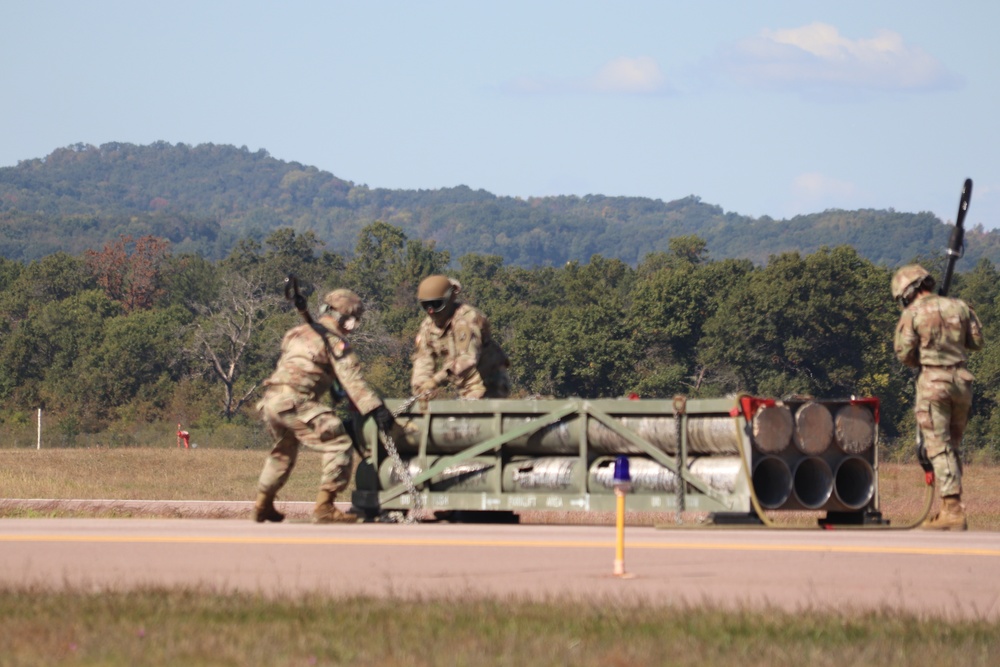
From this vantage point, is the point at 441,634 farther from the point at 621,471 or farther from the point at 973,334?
the point at 973,334

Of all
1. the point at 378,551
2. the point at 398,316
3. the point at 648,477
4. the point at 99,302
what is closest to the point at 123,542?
the point at 378,551

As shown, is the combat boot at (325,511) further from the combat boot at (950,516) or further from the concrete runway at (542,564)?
the combat boot at (950,516)

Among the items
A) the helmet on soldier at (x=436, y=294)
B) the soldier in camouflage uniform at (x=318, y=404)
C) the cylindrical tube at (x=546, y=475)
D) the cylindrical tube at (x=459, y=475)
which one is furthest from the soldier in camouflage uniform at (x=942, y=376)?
the soldier in camouflage uniform at (x=318, y=404)

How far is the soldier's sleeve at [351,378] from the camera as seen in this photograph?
14.3 metres

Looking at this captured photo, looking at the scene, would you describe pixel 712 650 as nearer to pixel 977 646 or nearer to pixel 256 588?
pixel 977 646

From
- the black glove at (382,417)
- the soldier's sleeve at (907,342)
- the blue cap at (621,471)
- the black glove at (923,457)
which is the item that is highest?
the soldier's sleeve at (907,342)

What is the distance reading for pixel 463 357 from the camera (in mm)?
15188

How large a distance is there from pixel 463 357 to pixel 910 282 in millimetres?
4341

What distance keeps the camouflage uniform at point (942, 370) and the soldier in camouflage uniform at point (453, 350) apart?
13.5 ft

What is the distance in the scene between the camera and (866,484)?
14.1 meters

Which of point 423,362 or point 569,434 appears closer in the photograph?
point 569,434

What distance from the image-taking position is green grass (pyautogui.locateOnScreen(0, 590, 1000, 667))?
7.22 metres

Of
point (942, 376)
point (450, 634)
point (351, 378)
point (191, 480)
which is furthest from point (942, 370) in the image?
point (191, 480)

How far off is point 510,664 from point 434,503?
7.26 meters
